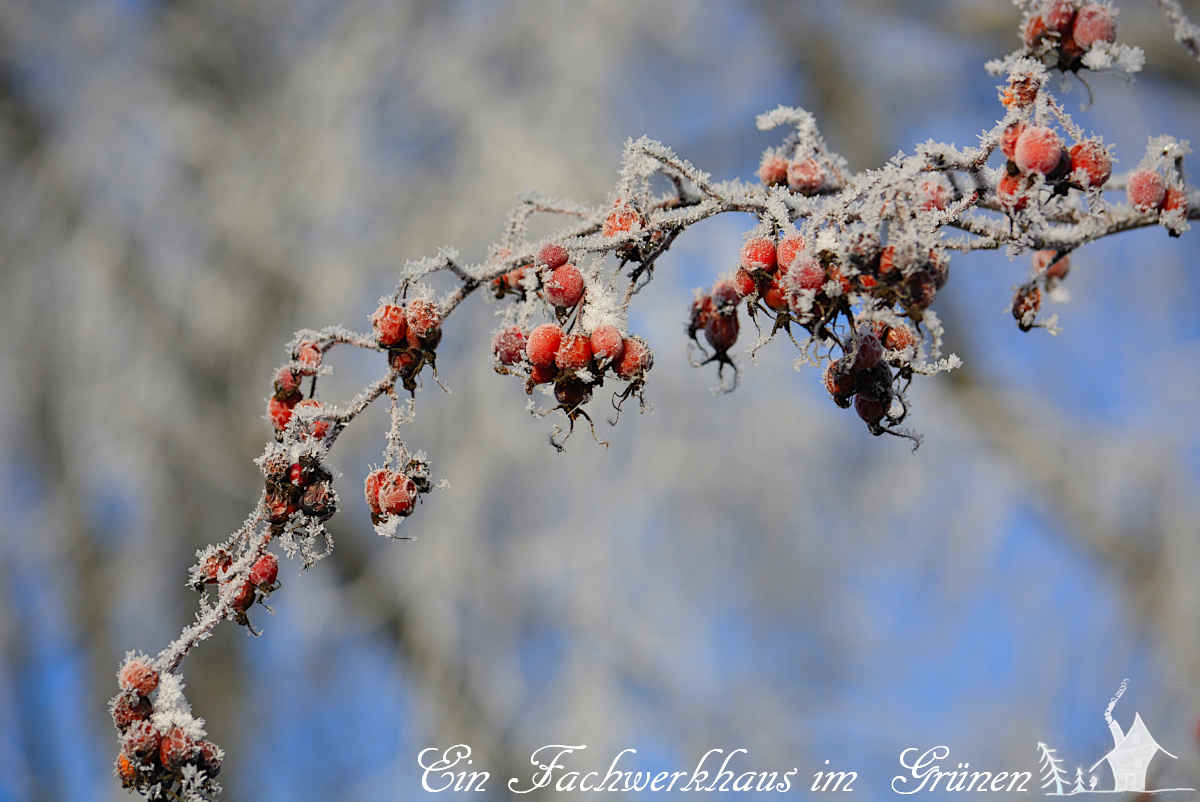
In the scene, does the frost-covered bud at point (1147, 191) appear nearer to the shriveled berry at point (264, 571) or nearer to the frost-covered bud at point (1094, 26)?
the frost-covered bud at point (1094, 26)

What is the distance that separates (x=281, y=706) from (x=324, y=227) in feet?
15.3

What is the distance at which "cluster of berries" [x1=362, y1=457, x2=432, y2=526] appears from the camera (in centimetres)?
122

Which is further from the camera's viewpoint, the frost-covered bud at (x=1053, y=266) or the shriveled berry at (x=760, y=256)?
the frost-covered bud at (x=1053, y=266)

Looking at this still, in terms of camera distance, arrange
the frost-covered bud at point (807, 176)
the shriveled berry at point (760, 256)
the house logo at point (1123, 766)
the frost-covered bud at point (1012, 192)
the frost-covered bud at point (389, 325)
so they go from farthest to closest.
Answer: the house logo at point (1123, 766) → the frost-covered bud at point (807, 176) → the frost-covered bud at point (389, 325) → the shriveled berry at point (760, 256) → the frost-covered bud at point (1012, 192)

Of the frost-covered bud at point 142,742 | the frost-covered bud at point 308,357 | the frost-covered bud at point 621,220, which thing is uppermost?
the frost-covered bud at point 308,357

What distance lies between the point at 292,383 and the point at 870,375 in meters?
0.81

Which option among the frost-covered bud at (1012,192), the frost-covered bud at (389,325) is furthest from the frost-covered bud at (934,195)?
the frost-covered bud at (389,325)

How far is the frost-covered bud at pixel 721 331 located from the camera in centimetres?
119

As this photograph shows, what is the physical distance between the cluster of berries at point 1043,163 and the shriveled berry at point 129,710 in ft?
3.99

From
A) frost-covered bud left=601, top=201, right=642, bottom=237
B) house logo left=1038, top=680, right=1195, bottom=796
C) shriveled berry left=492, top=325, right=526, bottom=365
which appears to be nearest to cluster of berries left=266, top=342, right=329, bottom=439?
shriveled berry left=492, top=325, right=526, bottom=365

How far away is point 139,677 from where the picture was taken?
3.75ft

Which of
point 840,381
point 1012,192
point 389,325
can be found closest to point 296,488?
point 389,325

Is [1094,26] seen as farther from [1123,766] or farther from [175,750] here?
[1123,766]

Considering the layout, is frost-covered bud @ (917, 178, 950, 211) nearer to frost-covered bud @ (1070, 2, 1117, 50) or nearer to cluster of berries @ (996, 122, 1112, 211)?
cluster of berries @ (996, 122, 1112, 211)
